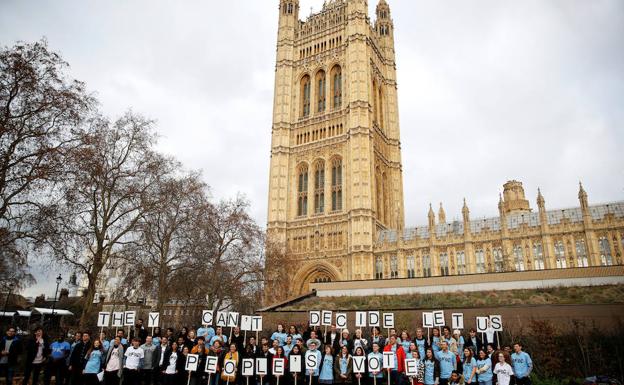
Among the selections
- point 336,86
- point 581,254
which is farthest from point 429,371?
point 336,86

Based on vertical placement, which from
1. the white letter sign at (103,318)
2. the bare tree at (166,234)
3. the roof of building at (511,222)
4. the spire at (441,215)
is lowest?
the white letter sign at (103,318)

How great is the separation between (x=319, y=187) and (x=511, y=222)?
61.2ft

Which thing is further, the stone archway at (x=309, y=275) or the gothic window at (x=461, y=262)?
the stone archway at (x=309, y=275)

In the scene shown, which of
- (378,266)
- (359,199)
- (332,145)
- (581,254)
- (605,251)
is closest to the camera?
(605,251)

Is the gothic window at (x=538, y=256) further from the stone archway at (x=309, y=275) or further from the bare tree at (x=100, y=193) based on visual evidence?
the bare tree at (x=100, y=193)

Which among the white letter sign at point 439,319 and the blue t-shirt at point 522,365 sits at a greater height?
the white letter sign at point 439,319

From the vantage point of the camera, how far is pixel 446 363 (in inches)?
407

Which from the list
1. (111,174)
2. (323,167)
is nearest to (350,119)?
(323,167)

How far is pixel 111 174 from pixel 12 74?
→ 7997 millimetres

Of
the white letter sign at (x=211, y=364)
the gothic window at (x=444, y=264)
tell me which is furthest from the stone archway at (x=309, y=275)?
the white letter sign at (x=211, y=364)

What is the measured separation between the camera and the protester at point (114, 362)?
10602 millimetres

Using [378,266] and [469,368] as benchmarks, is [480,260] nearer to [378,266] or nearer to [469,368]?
[378,266]

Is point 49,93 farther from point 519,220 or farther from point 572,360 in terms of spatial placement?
point 519,220

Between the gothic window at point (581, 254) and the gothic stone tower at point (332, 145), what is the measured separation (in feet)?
52.3
